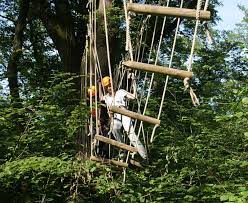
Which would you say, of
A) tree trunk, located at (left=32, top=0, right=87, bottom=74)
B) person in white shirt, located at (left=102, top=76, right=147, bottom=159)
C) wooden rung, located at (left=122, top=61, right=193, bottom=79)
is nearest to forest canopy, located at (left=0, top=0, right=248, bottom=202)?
tree trunk, located at (left=32, top=0, right=87, bottom=74)

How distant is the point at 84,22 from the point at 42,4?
998 mm

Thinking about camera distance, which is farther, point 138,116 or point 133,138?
point 133,138

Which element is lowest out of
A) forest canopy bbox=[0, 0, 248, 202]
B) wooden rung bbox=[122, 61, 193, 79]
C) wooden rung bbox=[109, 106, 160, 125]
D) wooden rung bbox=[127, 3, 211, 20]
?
forest canopy bbox=[0, 0, 248, 202]

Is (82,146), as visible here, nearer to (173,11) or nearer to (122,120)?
(122,120)

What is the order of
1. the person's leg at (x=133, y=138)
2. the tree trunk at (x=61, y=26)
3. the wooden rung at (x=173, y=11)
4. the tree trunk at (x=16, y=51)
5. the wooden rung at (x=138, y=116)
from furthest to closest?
the tree trunk at (x=61, y=26) → the tree trunk at (x=16, y=51) → the person's leg at (x=133, y=138) → the wooden rung at (x=138, y=116) → the wooden rung at (x=173, y=11)

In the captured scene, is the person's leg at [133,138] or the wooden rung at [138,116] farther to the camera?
the person's leg at [133,138]

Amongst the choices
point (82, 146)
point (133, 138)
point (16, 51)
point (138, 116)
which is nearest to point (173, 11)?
point (138, 116)

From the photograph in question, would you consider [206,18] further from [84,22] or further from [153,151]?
[84,22]

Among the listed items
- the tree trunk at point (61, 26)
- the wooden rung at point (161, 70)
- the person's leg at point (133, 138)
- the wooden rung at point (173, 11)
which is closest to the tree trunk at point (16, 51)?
the tree trunk at point (61, 26)

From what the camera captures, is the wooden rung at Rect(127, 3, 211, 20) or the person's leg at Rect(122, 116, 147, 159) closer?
the wooden rung at Rect(127, 3, 211, 20)

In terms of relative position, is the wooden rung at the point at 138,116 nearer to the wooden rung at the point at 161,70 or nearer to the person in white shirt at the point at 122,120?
the wooden rung at the point at 161,70

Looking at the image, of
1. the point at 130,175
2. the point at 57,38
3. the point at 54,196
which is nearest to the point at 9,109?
the point at 54,196

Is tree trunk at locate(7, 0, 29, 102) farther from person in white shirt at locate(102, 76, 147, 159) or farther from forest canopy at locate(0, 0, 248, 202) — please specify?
person in white shirt at locate(102, 76, 147, 159)

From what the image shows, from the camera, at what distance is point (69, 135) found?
7.05m
